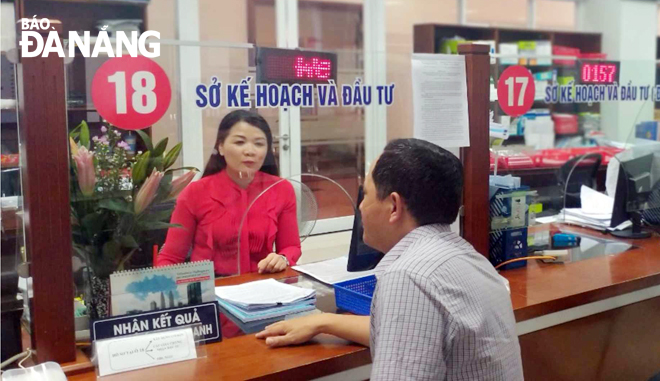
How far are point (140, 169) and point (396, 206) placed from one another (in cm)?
64

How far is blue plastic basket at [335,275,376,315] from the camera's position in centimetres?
169

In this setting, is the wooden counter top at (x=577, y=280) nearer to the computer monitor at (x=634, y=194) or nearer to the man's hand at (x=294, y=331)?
the computer monitor at (x=634, y=194)

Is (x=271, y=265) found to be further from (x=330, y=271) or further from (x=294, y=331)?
(x=294, y=331)

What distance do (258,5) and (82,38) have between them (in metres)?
4.35

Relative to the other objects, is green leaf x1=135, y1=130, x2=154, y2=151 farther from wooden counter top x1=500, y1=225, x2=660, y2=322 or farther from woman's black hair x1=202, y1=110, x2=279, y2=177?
wooden counter top x1=500, y1=225, x2=660, y2=322

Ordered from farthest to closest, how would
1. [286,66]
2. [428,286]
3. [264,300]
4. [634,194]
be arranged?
[634,194] → [286,66] → [264,300] → [428,286]

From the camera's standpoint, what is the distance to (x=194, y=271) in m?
1.57

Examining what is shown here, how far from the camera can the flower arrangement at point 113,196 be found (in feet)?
4.91

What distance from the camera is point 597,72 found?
115 inches

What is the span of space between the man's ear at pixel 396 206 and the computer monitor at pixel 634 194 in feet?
5.62

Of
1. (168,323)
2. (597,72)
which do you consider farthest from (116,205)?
(597,72)

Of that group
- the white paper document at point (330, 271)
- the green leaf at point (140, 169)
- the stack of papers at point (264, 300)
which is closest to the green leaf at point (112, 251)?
the green leaf at point (140, 169)

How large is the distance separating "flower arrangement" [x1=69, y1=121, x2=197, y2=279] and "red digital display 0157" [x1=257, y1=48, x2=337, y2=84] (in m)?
0.50

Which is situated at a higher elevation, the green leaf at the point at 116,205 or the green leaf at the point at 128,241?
the green leaf at the point at 116,205
